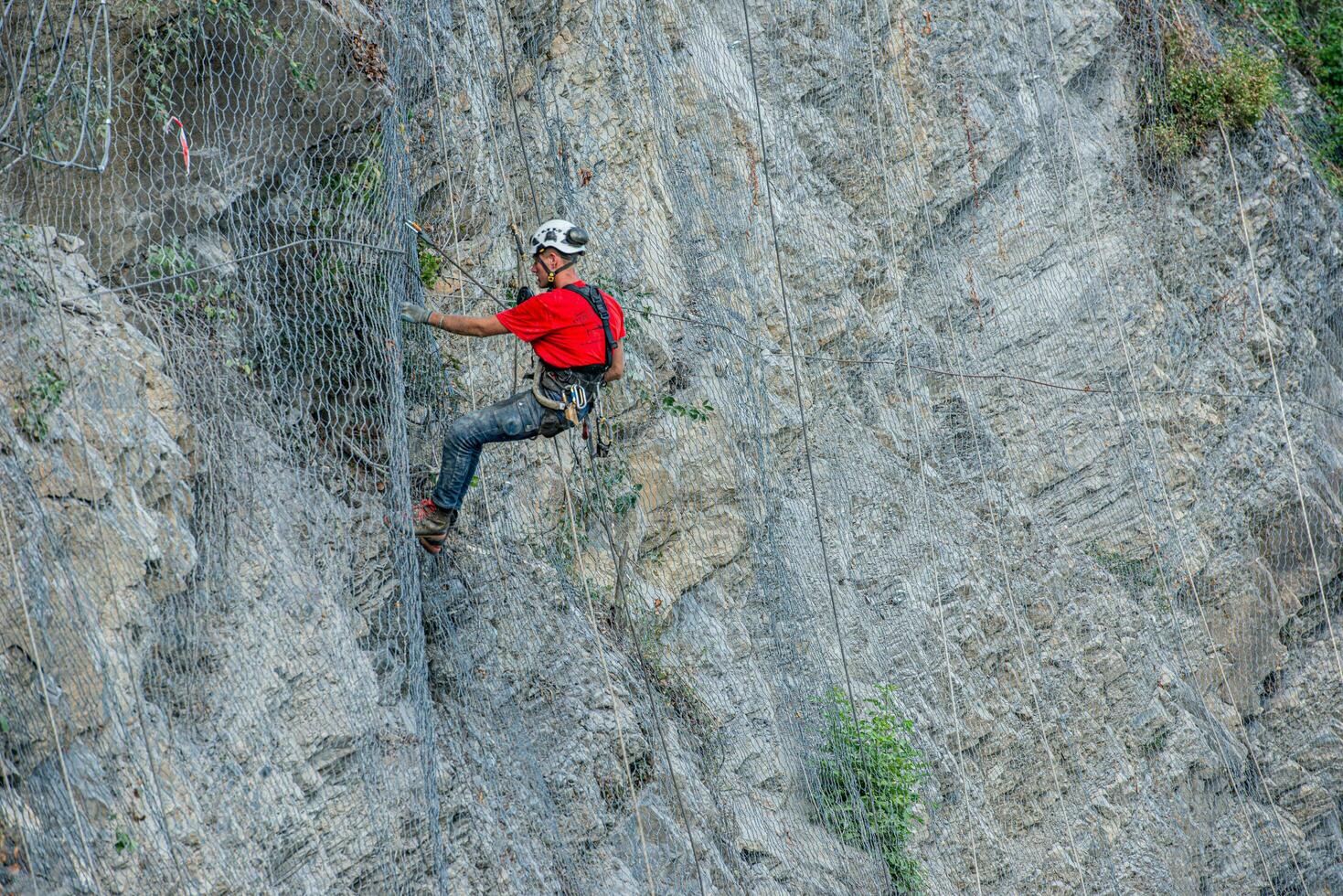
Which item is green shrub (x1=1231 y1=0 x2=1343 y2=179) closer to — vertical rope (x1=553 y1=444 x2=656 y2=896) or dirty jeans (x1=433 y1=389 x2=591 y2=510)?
vertical rope (x1=553 y1=444 x2=656 y2=896)

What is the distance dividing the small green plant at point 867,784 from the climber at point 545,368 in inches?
102

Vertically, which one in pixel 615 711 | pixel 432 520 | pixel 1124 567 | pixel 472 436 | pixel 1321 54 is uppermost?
pixel 1321 54

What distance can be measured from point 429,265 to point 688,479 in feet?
5.81

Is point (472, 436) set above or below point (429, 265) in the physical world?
below

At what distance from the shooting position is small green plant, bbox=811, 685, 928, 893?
6.36 meters

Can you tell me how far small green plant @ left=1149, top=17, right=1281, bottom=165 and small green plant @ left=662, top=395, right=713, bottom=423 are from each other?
17.3 ft

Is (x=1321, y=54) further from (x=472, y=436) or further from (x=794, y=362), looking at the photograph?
(x=472, y=436)

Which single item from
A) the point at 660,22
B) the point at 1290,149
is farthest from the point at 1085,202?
the point at 660,22

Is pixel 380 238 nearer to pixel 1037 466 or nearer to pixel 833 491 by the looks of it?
pixel 833 491

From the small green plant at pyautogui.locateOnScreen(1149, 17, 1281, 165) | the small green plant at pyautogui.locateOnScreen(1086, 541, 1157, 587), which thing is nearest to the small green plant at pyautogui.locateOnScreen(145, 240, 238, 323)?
the small green plant at pyautogui.locateOnScreen(1086, 541, 1157, 587)

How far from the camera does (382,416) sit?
15.4 ft

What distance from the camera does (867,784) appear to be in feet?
21.1

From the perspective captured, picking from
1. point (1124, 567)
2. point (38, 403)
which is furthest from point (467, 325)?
point (1124, 567)

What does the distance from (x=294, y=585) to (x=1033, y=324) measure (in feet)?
18.9
